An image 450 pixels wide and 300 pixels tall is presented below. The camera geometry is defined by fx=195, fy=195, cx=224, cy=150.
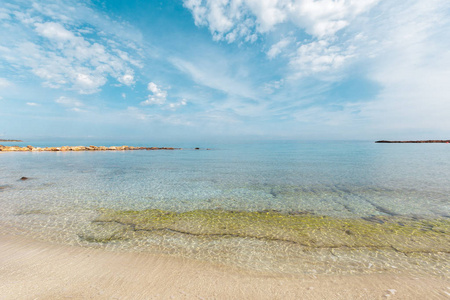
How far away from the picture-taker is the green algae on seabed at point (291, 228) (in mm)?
7641

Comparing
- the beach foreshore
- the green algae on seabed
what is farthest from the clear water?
the beach foreshore

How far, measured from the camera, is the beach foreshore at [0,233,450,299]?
4.88m

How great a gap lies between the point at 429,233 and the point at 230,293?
30.5 ft

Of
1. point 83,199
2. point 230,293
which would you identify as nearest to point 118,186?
point 83,199

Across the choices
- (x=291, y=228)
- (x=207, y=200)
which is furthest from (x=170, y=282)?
(x=207, y=200)

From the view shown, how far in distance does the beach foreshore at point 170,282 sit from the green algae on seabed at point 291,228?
1.77 metres

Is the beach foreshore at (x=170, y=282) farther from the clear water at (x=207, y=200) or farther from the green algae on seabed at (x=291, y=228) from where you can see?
the green algae on seabed at (x=291, y=228)

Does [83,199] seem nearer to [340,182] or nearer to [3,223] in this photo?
[3,223]

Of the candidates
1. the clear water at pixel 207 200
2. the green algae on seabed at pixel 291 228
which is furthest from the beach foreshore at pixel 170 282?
the green algae on seabed at pixel 291 228

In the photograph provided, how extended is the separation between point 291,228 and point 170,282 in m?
5.79

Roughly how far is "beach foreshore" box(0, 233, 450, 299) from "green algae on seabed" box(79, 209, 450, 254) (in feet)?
5.80

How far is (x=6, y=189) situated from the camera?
15297 mm

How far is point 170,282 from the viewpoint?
535 cm

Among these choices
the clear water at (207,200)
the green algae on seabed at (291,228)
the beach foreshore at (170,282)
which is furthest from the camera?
the clear water at (207,200)
